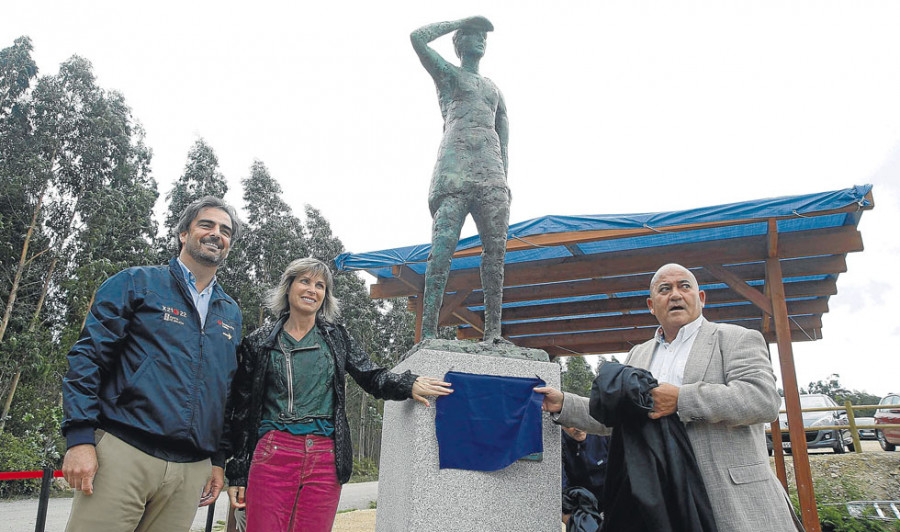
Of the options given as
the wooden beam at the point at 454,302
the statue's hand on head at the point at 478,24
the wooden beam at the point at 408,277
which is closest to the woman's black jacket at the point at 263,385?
the statue's hand on head at the point at 478,24

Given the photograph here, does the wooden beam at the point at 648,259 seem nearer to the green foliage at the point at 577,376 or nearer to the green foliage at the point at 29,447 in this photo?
the green foliage at the point at 29,447

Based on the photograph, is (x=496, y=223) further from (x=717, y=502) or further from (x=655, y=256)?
(x=655, y=256)

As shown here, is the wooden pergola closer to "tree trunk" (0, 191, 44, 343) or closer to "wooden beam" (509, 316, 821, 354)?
"wooden beam" (509, 316, 821, 354)

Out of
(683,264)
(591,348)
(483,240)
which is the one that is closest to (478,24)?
(483,240)

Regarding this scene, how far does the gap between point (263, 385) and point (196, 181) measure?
62.6ft

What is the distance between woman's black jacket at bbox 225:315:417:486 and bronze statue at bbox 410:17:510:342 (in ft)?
1.93

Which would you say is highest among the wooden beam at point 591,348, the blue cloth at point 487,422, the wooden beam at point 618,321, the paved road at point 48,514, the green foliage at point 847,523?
the wooden beam at point 618,321

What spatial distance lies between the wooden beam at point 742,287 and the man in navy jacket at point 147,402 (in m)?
6.13

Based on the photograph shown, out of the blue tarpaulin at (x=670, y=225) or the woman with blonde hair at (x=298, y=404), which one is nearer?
the woman with blonde hair at (x=298, y=404)

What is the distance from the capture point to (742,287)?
21.8 feet

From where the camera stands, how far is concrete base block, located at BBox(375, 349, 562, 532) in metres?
2.57

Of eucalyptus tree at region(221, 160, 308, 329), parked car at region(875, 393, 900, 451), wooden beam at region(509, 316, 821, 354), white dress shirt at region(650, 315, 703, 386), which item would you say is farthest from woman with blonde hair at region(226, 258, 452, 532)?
eucalyptus tree at region(221, 160, 308, 329)

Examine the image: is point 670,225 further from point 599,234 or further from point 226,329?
point 226,329

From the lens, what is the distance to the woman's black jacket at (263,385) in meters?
2.29
